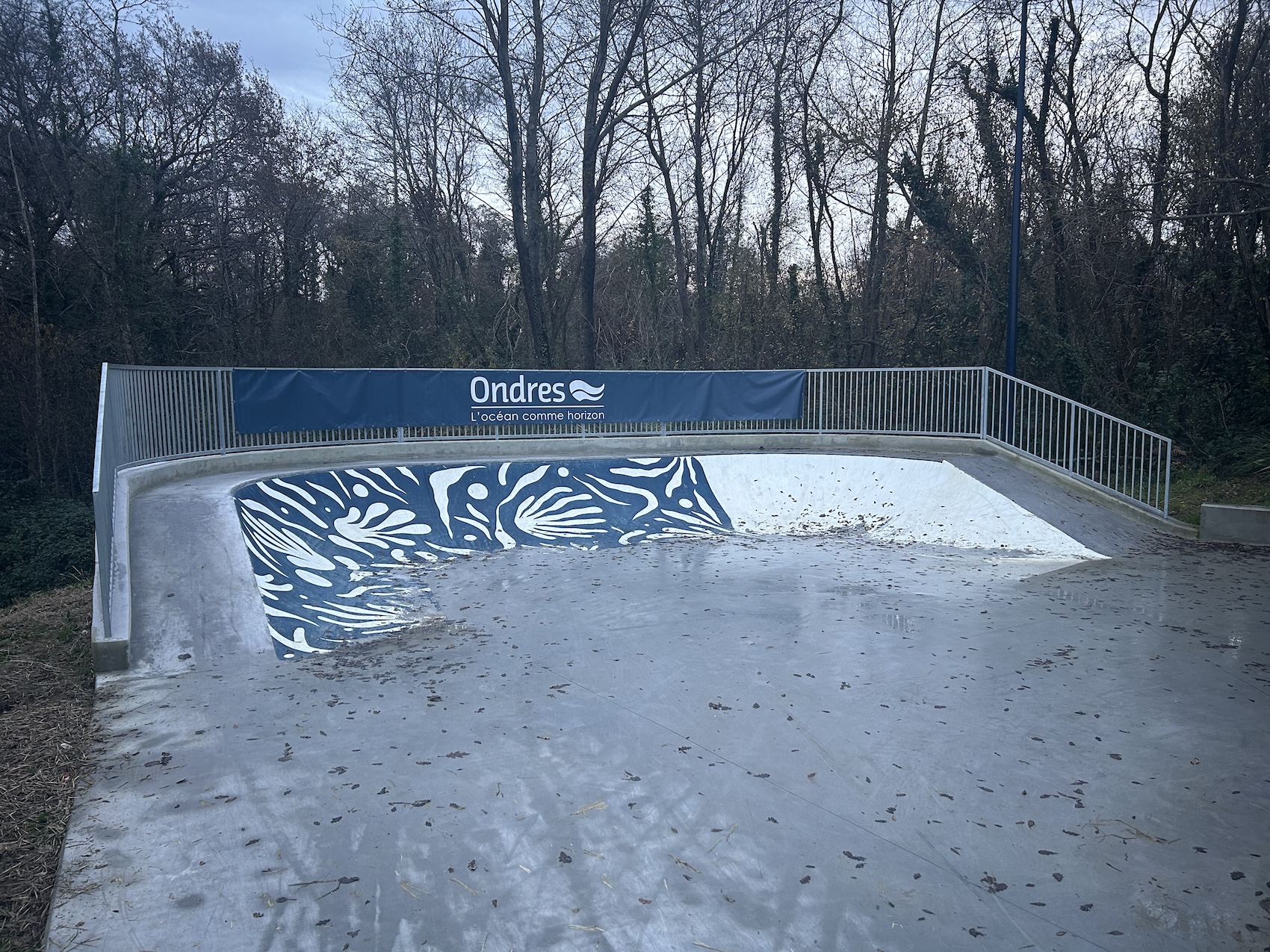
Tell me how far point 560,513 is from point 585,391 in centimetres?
400

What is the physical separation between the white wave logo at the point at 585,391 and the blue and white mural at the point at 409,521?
5.64ft

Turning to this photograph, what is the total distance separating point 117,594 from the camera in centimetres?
696

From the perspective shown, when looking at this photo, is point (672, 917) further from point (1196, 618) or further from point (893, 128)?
point (893, 128)

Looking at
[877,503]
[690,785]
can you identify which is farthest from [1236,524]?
[690,785]

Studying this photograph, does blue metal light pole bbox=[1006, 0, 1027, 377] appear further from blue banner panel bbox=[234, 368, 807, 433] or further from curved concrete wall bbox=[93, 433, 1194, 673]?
blue banner panel bbox=[234, 368, 807, 433]

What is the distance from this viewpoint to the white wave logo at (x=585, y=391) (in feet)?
53.4

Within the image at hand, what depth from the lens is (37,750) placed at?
15.8 feet

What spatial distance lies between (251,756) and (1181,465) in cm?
1681

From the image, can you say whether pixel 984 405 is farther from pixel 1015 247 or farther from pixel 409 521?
pixel 409 521

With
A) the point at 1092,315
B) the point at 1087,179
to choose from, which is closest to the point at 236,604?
the point at 1092,315

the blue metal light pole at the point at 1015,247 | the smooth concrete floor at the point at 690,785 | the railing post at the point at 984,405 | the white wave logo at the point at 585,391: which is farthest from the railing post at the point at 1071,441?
the white wave logo at the point at 585,391

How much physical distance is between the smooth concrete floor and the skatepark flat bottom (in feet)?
0.06

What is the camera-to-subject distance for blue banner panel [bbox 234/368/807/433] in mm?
13961

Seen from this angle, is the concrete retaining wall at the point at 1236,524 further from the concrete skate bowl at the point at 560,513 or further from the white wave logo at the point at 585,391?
the white wave logo at the point at 585,391
